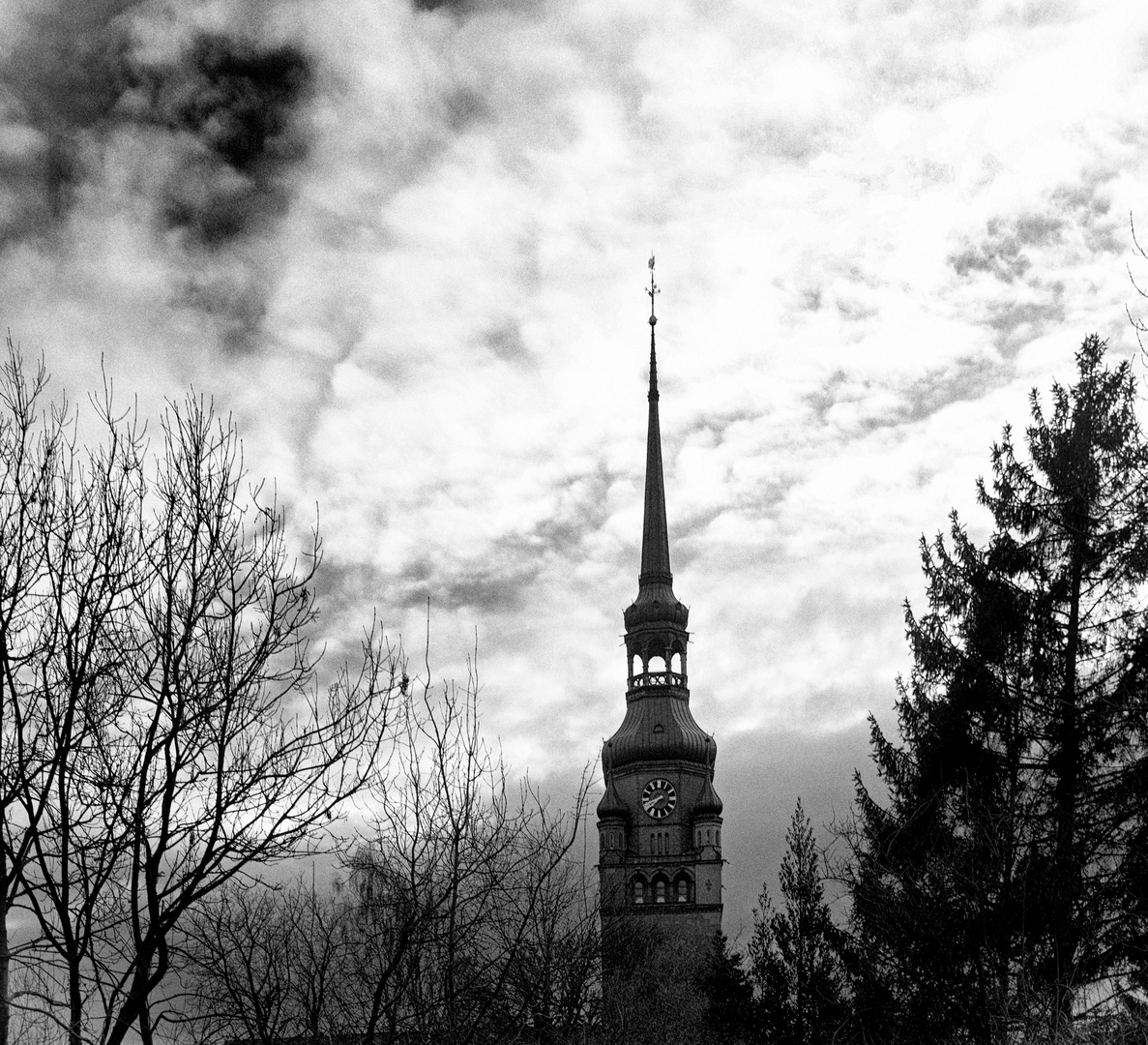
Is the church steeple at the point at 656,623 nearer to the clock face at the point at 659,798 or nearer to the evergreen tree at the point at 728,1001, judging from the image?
the clock face at the point at 659,798

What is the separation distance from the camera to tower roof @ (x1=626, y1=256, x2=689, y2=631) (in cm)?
9175

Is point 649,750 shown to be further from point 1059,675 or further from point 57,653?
point 57,653

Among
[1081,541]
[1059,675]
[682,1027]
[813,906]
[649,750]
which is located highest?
[649,750]

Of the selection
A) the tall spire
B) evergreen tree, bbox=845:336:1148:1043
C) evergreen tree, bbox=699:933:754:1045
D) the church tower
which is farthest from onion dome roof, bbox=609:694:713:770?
evergreen tree, bbox=845:336:1148:1043

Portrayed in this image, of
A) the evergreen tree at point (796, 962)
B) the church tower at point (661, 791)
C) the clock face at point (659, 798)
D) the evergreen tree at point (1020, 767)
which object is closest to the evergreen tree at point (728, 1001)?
the evergreen tree at point (796, 962)

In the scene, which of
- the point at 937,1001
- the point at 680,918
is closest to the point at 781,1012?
the point at 937,1001

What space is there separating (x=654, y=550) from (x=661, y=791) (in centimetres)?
1790

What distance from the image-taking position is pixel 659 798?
90125 mm

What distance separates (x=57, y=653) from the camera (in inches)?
432

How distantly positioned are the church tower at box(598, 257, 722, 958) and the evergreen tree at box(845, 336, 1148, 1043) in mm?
62552

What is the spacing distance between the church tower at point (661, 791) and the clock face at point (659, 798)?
68 mm

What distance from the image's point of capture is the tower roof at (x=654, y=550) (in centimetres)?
9175

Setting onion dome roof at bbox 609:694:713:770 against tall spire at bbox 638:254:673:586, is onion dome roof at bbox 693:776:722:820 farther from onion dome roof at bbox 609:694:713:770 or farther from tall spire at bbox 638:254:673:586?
tall spire at bbox 638:254:673:586

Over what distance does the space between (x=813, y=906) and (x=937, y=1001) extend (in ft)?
56.7
